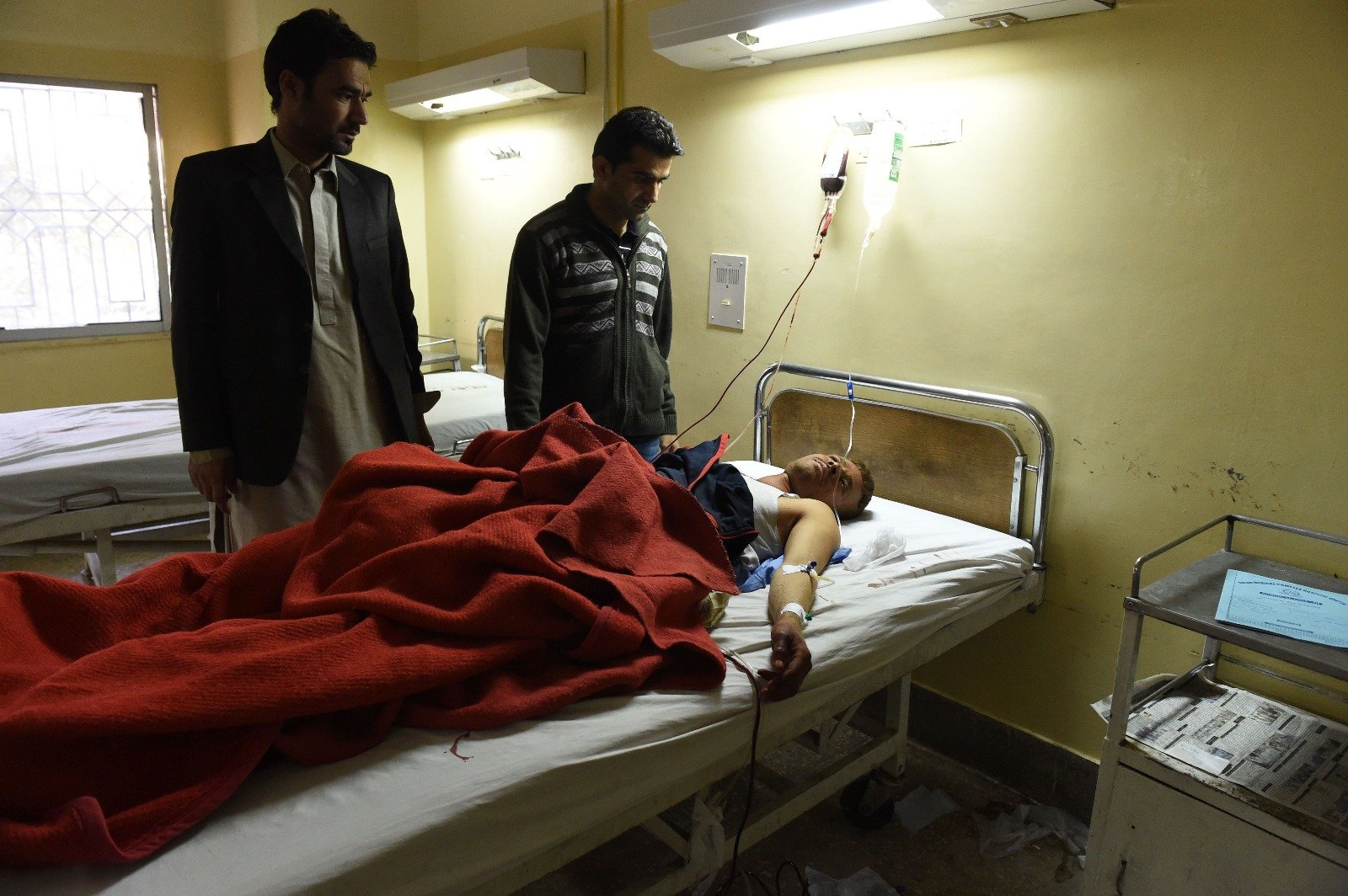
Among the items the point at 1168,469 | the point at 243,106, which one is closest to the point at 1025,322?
the point at 1168,469

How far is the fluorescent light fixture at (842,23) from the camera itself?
85.5 inches

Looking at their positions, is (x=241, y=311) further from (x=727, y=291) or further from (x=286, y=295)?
(x=727, y=291)

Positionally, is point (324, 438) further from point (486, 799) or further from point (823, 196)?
point (823, 196)

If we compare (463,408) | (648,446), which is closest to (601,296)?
(648,446)

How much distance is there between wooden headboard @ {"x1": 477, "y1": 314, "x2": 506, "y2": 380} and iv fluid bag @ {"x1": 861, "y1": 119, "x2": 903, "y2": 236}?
7.66 feet

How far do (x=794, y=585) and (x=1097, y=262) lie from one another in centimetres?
116

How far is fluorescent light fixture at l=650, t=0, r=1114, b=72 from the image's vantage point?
2.13 meters

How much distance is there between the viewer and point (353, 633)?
1.40 meters

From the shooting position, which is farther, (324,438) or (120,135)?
(120,135)

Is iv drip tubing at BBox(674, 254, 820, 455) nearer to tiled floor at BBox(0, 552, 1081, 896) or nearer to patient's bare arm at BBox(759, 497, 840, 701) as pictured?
patient's bare arm at BBox(759, 497, 840, 701)

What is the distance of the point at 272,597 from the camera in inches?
66.1

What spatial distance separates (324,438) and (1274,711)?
7.81ft

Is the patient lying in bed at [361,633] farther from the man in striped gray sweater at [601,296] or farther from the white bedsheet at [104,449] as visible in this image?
the white bedsheet at [104,449]

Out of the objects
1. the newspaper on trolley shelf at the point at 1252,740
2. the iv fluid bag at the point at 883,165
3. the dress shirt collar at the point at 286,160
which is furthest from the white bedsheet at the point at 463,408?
the newspaper on trolley shelf at the point at 1252,740
